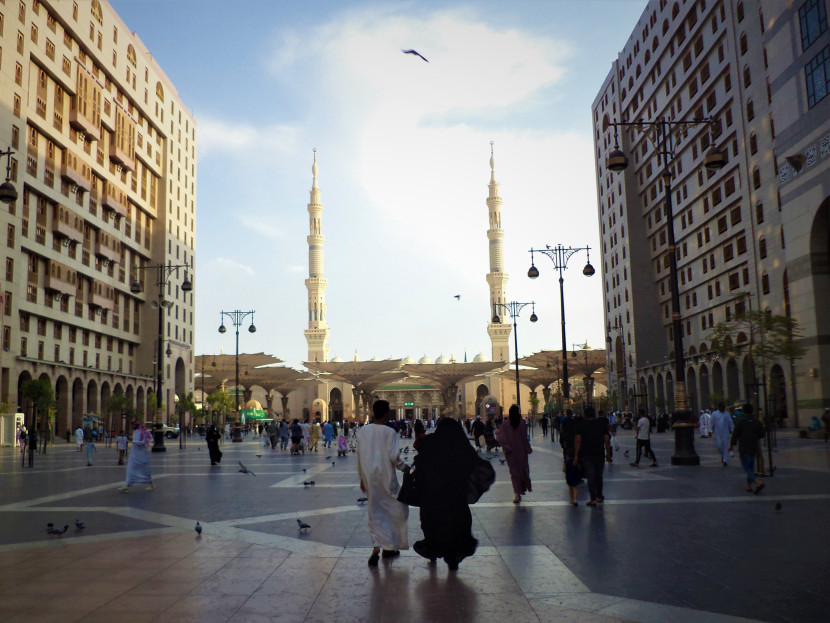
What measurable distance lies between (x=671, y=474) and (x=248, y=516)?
371 inches

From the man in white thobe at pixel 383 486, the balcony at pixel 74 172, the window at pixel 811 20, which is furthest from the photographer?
the balcony at pixel 74 172

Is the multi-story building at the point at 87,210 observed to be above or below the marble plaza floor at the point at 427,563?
above

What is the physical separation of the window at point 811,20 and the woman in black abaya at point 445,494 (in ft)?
87.3

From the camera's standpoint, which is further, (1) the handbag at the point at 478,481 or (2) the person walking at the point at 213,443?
(2) the person walking at the point at 213,443

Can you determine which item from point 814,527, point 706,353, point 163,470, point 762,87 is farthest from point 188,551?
point 706,353

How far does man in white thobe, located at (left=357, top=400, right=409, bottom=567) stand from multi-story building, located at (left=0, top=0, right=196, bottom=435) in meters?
25.4

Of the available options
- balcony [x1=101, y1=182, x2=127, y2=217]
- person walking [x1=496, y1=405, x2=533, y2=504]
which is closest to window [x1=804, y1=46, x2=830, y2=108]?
person walking [x1=496, y1=405, x2=533, y2=504]

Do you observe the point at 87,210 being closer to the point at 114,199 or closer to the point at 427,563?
the point at 114,199

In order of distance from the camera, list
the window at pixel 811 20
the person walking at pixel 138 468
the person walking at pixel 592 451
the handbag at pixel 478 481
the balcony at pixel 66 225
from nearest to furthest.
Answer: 1. the handbag at pixel 478 481
2. the person walking at pixel 592 451
3. the person walking at pixel 138 468
4. the window at pixel 811 20
5. the balcony at pixel 66 225

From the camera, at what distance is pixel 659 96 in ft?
177

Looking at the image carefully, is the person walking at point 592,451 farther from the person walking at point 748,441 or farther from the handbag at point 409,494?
the handbag at point 409,494

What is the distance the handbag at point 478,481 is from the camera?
6.51 metres

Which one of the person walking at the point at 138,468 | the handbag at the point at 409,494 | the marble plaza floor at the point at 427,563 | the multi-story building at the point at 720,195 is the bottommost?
the marble plaza floor at the point at 427,563

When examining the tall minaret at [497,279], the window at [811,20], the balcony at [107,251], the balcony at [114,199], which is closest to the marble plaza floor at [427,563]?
the window at [811,20]
